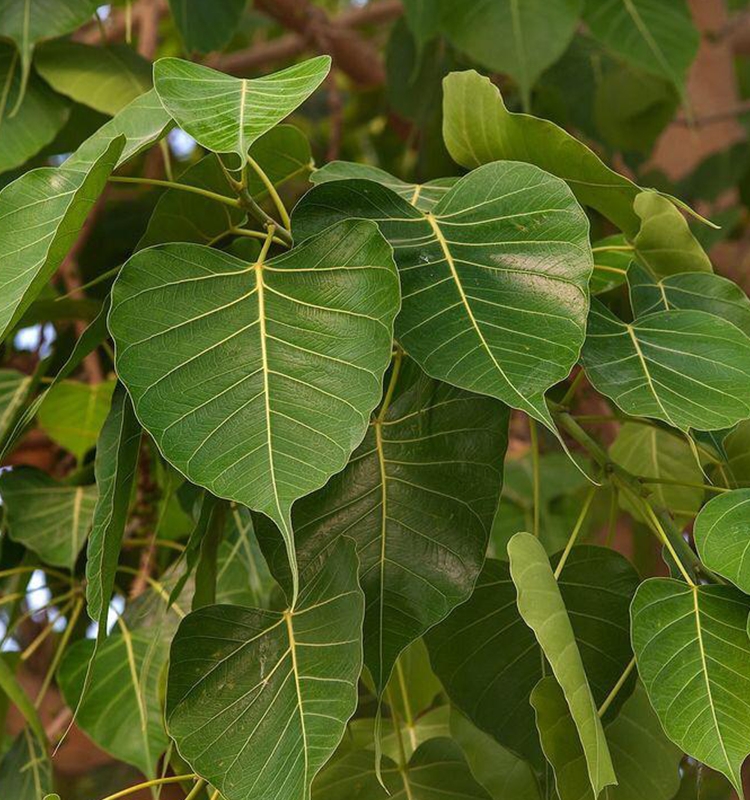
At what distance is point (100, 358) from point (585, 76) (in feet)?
2.48

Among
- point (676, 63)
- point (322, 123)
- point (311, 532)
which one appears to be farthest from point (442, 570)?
point (322, 123)

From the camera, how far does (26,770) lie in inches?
33.6

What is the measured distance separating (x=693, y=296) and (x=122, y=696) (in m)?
0.50

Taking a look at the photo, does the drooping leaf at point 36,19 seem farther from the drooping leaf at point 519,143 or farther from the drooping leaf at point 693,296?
the drooping leaf at point 693,296

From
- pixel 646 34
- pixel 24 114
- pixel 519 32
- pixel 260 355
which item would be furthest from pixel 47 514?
pixel 646 34

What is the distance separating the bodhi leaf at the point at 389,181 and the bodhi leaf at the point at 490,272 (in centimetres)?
3

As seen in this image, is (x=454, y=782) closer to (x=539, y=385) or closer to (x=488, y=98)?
(x=539, y=385)

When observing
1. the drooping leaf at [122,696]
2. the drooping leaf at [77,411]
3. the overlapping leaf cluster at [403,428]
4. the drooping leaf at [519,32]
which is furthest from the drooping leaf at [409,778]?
the drooping leaf at [519,32]

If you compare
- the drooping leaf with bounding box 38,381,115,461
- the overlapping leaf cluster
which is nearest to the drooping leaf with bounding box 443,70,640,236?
the overlapping leaf cluster

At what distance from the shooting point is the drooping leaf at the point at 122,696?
0.88 meters

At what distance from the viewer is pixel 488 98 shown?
26.0 inches

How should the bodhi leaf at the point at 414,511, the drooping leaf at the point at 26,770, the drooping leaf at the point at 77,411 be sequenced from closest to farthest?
the bodhi leaf at the point at 414,511
the drooping leaf at the point at 26,770
the drooping leaf at the point at 77,411

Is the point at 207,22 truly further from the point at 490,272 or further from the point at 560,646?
the point at 560,646

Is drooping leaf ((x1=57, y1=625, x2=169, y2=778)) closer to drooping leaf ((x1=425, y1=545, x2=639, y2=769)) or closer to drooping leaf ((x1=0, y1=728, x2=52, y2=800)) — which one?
drooping leaf ((x1=0, y1=728, x2=52, y2=800))
